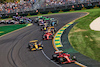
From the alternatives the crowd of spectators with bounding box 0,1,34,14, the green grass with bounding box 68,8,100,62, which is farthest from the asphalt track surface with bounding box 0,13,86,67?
the crowd of spectators with bounding box 0,1,34,14

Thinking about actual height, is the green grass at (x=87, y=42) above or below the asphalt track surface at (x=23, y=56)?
above

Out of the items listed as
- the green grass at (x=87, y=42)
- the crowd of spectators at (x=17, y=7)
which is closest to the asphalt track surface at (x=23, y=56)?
the green grass at (x=87, y=42)

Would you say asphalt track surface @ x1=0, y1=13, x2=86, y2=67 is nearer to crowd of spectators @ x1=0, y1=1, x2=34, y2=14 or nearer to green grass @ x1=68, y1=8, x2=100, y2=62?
green grass @ x1=68, y1=8, x2=100, y2=62

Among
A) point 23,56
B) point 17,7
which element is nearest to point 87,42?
point 23,56

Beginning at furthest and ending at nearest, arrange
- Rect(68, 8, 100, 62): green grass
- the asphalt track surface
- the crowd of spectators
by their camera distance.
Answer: the crowd of spectators
Rect(68, 8, 100, 62): green grass
the asphalt track surface

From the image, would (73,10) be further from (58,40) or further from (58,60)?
(58,60)

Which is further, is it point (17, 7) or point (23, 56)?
point (17, 7)

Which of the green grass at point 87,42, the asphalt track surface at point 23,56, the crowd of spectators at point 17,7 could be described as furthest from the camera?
the crowd of spectators at point 17,7

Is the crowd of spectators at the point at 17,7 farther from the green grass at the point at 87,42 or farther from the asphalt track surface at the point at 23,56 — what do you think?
the asphalt track surface at the point at 23,56

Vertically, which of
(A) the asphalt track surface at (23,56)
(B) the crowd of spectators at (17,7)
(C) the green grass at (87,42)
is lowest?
(A) the asphalt track surface at (23,56)

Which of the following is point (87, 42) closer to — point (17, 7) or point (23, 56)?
point (23, 56)

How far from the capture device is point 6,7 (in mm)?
48906

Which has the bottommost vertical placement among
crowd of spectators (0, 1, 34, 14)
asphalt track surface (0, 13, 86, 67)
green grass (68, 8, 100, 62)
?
asphalt track surface (0, 13, 86, 67)

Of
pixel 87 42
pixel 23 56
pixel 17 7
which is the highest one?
pixel 17 7
